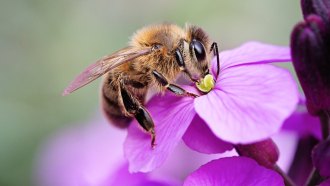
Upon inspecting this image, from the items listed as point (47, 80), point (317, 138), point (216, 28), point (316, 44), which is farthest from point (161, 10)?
point (316, 44)

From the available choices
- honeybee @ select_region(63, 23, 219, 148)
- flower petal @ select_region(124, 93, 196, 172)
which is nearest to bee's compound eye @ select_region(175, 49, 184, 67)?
honeybee @ select_region(63, 23, 219, 148)

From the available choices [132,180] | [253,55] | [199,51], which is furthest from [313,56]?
[132,180]

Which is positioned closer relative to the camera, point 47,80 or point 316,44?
point 316,44

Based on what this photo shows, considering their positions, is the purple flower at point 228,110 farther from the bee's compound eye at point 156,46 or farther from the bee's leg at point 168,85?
the bee's compound eye at point 156,46

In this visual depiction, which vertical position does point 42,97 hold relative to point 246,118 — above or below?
below

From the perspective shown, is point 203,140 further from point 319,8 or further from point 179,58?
point 319,8

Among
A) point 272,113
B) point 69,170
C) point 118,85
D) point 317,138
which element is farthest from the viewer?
point 69,170

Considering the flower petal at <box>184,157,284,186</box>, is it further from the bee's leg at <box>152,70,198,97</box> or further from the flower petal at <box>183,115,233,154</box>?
the bee's leg at <box>152,70,198,97</box>

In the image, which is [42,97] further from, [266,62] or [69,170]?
[266,62]
